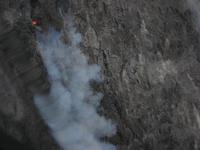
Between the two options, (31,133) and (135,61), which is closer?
(31,133)

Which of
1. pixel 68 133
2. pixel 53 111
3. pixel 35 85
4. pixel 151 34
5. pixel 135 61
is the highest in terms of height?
pixel 151 34

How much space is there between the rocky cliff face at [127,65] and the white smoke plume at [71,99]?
238 mm

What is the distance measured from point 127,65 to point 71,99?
2.19 metres

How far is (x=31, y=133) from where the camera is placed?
9508mm

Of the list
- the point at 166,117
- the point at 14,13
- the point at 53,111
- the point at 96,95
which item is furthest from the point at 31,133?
the point at 166,117

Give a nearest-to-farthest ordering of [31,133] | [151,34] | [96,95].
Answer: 1. [31,133]
2. [96,95]
3. [151,34]

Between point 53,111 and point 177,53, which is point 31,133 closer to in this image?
point 53,111

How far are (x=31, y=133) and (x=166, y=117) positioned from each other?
14.1ft

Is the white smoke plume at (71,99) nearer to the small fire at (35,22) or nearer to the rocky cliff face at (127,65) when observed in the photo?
the rocky cliff face at (127,65)

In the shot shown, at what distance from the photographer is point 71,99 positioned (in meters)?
10.0

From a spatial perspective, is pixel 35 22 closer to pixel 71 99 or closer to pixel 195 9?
pixel 71 99

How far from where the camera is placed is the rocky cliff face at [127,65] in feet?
31.6

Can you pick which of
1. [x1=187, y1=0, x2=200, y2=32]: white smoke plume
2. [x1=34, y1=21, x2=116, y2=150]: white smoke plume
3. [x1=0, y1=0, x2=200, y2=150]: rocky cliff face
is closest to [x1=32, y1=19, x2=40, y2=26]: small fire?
[x1=0, y1=0, x2=200, y2=150]: rocky cliff face

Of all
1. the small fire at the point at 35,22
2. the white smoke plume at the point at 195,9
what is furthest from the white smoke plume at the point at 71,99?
the white smoke plume at the point at 195,9
